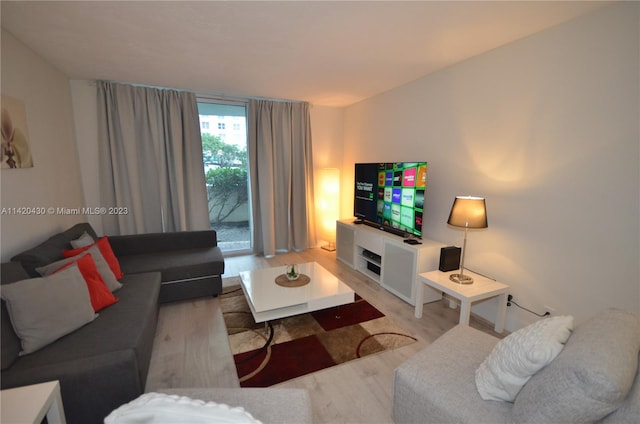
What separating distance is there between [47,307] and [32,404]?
2.34 feet

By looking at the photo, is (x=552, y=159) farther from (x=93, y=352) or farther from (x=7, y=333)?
(x=7, y=333)

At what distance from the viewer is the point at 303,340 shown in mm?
2408

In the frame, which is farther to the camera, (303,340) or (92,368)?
(303,340)

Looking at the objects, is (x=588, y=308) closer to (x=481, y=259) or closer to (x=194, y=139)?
(x=481, y=259)

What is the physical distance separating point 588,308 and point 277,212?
3.89m

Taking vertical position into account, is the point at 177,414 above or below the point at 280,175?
below

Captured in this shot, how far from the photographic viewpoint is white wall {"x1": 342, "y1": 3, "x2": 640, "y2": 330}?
6.00 feet

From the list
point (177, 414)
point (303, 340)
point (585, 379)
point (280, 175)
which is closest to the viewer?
point (177, 414)

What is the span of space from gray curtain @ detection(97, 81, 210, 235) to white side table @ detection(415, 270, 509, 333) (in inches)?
134

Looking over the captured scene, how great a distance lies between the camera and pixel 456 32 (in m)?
2.23

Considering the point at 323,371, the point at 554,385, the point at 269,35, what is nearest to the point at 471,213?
the point at 554,385

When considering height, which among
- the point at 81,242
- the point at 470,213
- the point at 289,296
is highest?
the point at 470,213

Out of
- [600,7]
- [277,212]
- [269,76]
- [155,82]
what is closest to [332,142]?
[277,212]

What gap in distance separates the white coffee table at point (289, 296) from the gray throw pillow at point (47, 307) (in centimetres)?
118
